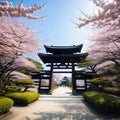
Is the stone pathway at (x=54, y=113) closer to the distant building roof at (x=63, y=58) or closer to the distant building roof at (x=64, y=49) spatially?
the distant building roof at (x=63, y=58)

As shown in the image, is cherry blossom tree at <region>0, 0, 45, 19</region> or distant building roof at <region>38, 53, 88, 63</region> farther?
distant building roof at <region>38, 53, 88, 63</region>

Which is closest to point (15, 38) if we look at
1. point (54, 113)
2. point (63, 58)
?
point (54, 113)

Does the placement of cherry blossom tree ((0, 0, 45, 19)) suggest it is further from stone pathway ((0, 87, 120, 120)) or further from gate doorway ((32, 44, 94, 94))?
gate doorway ((32, 44, 94, 94))

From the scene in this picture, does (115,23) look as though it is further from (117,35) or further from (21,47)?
(21,47)

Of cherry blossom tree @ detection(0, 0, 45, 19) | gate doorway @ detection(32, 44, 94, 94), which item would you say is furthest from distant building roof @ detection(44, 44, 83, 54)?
cherry blossom tree @ detection(0, 0, 45, 19)

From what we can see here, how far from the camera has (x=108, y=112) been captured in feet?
30.7

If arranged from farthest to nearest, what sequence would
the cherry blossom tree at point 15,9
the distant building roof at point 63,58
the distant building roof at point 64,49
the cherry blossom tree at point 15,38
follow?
the distant building roof at point 64,49
the distant building roof at point 63,58
the cherry blossom tree at point 15,38
the cherry blossom tree at point 15,9

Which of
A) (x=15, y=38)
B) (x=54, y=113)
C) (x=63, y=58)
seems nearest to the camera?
(x=15, y=38)

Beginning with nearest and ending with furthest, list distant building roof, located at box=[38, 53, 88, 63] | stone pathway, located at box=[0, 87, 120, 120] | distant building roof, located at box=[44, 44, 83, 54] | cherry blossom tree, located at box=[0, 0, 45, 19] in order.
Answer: cherry blossom tree, located at box=[0, 0, 45, 19] → stone pathway, located at box=[0, 87, 120, 120] → distant building roof, located at box=[38, 53, 88, 63] → distant building roof, located at box=[44, 44, 83, 54]

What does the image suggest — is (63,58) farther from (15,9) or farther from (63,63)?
(15,9)

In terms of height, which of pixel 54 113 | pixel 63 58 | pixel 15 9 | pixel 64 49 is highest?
pixel 64 49

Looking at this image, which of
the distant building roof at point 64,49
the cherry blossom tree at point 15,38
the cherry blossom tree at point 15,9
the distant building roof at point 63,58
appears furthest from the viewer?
→ the distant building roof at point 64,49

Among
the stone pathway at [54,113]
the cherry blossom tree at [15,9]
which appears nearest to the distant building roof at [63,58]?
the stone pathway at [54,113]

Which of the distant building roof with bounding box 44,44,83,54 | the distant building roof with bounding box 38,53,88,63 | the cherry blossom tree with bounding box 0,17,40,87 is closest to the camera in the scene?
the cherry blossom tree with bounding box 0,17,40,87
